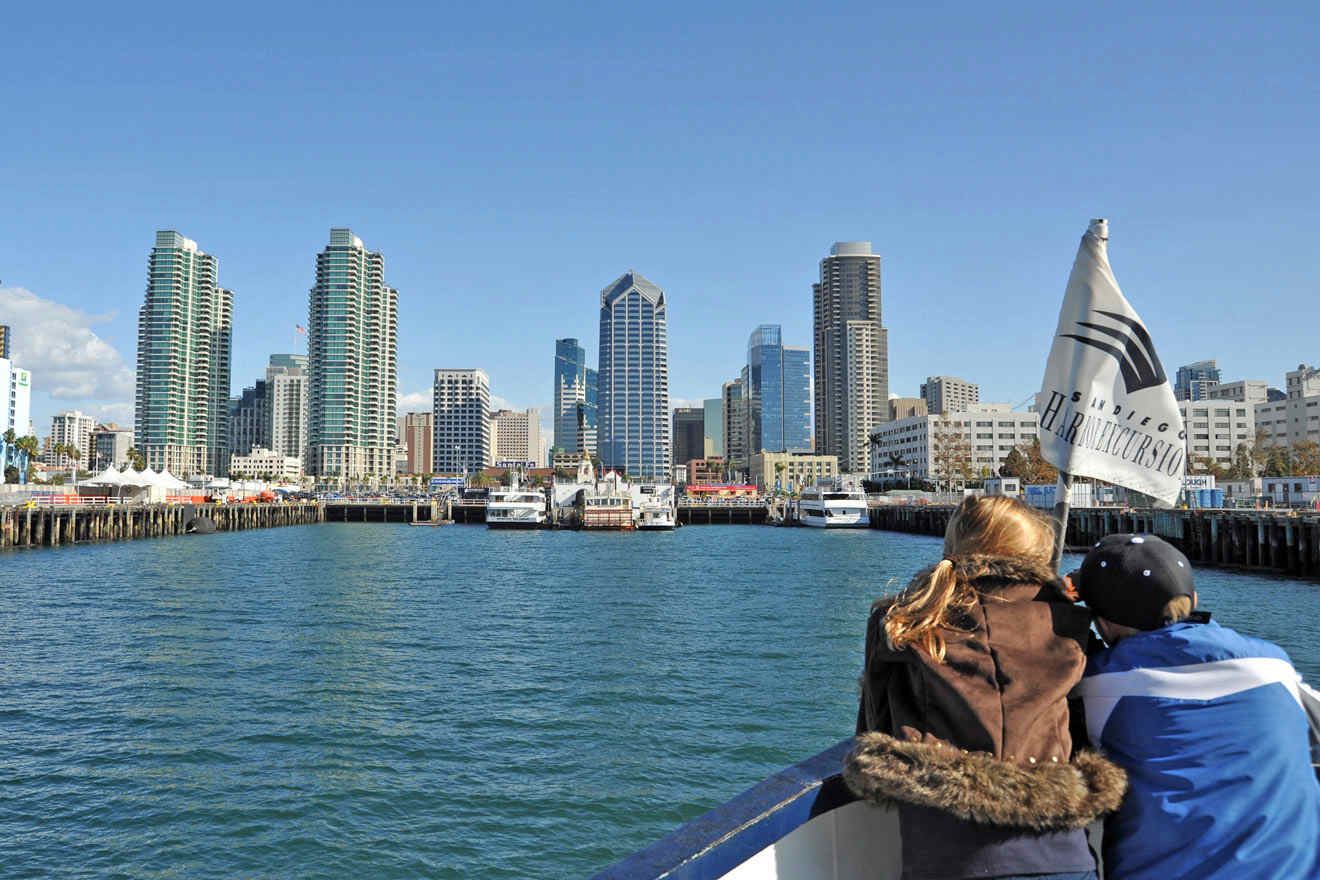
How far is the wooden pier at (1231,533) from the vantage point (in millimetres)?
44500

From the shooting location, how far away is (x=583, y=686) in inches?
806

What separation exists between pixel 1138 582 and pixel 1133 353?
2.09 m

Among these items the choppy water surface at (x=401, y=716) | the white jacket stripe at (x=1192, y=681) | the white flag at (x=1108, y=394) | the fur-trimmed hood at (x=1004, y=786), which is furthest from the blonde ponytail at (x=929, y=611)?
the choppy water surface at (x=401, y=716)

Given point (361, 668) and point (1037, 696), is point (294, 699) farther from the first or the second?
point (1037, 696)

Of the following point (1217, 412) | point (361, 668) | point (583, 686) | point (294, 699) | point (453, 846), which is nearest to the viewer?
point (453, 846)

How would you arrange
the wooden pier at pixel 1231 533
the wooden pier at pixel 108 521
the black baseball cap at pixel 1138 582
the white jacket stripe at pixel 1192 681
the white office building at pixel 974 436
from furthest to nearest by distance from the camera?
the white office building at pixel 974 436 → the wooden pier at pixel 108 521 → the wooden pier at pixel 1231 533 → the black baseball cap at pixel 1138 582 → the white jacket stripe at pixel 1192 681

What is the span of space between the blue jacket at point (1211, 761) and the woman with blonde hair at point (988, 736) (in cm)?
17

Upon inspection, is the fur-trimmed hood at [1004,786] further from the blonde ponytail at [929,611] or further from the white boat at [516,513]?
the white boat at [516,513]

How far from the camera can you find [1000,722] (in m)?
2.65

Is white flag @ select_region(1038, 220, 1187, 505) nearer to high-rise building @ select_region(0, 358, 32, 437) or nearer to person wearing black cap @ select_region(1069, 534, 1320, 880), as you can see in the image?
person wearing black cap @ select_region(1069, 534, 1320, 880)

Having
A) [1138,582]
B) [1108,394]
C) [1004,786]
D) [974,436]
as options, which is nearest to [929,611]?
[1004,786]

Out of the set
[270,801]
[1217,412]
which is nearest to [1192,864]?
[270,801]

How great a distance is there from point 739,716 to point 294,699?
32.6 ft

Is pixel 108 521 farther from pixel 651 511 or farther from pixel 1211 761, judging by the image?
pixel 1211 761
